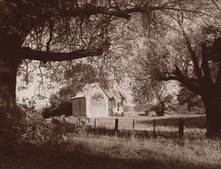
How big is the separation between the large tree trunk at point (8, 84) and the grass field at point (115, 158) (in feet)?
5.27

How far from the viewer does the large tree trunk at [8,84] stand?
529 inches

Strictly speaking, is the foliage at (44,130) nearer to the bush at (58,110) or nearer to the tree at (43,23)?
the tree at (43,23)

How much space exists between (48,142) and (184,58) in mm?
17293

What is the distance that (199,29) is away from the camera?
22719 mm

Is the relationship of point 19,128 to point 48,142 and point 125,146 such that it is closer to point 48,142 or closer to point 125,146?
point 48,142

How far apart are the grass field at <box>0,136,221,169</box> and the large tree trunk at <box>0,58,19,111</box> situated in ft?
5.27

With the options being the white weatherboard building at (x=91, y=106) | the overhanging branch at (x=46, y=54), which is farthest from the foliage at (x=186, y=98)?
the overhanging branch at (x=46, y=54)

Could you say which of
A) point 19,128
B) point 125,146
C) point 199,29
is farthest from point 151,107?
point 19,128

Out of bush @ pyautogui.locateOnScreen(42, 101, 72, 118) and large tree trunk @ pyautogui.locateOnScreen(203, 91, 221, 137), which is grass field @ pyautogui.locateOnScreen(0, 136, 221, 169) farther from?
bush @ pyautogui.locateOnScreen(42, 101, 72, 118)

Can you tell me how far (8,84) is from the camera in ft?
45.0

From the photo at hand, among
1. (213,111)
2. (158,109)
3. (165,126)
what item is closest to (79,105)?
(158,109)

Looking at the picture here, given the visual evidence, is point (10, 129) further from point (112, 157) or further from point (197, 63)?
point (197, 63)

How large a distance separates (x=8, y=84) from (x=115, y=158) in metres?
4.52

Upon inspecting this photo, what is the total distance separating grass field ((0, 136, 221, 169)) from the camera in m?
11.5
